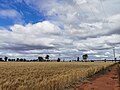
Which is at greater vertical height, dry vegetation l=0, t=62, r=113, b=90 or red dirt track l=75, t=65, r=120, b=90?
dry vegetation l=0, t=62, r=113, b=90

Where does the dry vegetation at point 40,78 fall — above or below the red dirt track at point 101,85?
above

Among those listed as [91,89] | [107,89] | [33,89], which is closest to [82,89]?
[91,89]

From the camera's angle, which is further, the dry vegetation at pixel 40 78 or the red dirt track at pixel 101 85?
the red dirt track at pixel 101 85

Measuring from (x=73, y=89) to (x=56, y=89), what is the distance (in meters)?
2.21

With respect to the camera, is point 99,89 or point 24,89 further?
point 99,89

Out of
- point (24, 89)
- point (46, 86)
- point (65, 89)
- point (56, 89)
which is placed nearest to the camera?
point (24, 89)

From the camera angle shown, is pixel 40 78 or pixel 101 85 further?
pixel 40 78

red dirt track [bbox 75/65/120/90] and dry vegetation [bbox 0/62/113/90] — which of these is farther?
red dirt track [bbox 75/65/120/90]

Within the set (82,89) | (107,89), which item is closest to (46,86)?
(82,89)

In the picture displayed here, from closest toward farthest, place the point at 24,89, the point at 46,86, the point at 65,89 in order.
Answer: the point at 24,89
the point at 46,86
the point at 65,89

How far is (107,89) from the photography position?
20.9m

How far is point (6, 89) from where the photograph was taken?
53.1 feet

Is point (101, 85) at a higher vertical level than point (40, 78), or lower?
lower

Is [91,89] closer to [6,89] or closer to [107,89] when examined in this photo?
[107,89]
